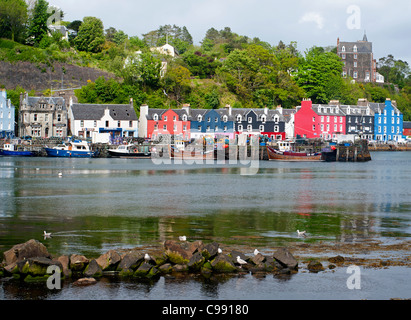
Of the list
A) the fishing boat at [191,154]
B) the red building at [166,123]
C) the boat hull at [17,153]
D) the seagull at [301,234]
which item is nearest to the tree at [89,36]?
the red building at [166,123]

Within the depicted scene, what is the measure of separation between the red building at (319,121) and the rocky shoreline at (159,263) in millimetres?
93244

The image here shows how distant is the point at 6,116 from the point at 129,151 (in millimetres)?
21444

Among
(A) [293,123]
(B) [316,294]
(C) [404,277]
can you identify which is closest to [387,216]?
(C) [404,277]

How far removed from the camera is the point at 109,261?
19.1 metres

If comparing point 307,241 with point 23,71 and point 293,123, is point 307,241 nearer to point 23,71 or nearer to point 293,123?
point 293,123

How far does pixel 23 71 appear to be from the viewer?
11169cm

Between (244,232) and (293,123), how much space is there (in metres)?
87.0

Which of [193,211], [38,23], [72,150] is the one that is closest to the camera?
[193,211]

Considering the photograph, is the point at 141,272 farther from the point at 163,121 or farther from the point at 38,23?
the point at 38,23

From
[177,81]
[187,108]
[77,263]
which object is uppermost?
[177,81]

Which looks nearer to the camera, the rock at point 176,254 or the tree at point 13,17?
the rock at point 176,254

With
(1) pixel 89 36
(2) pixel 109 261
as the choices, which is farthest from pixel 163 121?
(2) pixel 109 261

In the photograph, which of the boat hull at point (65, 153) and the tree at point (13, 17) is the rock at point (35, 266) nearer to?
the boat hull at point (65, 153)

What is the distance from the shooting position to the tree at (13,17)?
373 ft
